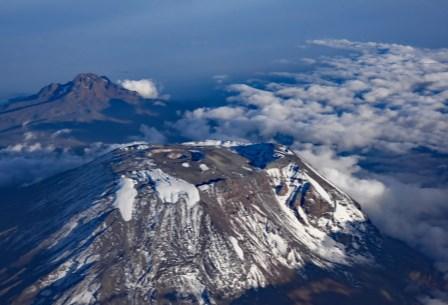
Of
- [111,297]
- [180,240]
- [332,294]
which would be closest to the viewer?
[111,297]

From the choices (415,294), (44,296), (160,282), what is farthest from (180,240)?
(415,294)

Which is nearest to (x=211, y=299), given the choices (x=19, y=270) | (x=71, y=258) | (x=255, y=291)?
(x=255, y=291)

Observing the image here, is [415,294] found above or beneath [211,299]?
beneath

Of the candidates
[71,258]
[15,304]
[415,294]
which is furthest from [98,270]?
[415,294]

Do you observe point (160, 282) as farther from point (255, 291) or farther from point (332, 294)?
point (332, 294)

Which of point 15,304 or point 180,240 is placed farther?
point 180,240

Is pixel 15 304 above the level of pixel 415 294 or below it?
above

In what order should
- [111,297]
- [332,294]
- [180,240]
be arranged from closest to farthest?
[111,297] → [332,294] → [180,240]

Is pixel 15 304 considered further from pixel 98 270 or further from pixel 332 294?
pixel 332 294

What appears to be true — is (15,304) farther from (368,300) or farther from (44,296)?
(368,300)

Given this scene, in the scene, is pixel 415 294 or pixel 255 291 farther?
pixel 415 294
